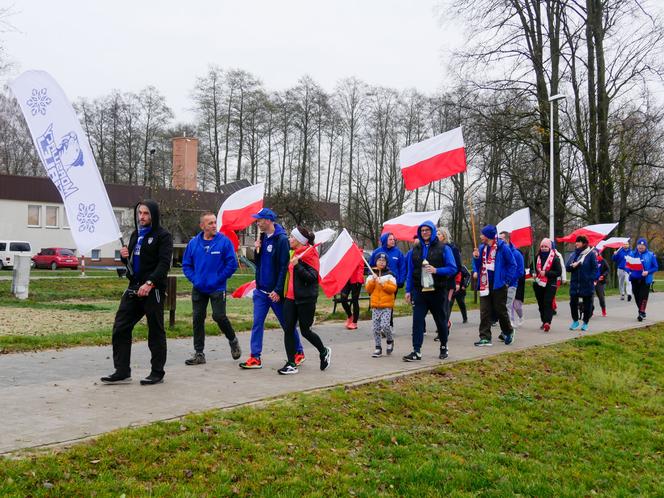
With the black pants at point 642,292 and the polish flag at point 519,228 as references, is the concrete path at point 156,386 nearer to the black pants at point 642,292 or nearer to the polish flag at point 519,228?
the polish flag at point 519,228

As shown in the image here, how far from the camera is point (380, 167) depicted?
172 feet

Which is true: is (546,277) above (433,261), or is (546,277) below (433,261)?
→ below

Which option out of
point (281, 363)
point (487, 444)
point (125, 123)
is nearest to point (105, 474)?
point (487, 444)

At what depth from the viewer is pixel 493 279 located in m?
10.9

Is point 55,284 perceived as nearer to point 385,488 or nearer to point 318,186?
point 385,488

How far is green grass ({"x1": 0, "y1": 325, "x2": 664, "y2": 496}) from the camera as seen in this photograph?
462 centimetres

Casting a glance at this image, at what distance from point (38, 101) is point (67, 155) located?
0.67 meters

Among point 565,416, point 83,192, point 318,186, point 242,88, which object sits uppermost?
point 242,88

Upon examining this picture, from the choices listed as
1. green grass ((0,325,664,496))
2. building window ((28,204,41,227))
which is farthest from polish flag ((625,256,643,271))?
building window ((28,204,41,227))

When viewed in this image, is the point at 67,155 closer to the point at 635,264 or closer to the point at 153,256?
the point at 153,256

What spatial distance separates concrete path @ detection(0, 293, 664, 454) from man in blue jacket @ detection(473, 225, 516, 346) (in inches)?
14.7

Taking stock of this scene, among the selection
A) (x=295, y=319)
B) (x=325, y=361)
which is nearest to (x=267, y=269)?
(x=295, y=319)

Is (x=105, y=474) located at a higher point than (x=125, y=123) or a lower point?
lower

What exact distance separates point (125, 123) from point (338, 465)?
A: 5846cm
